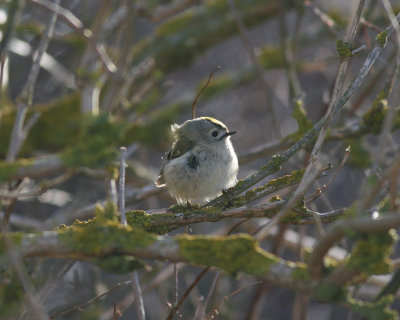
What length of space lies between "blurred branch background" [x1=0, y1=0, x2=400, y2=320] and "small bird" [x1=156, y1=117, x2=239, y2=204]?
324mm

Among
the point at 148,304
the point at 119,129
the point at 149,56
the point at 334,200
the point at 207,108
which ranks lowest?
the point at 148,304

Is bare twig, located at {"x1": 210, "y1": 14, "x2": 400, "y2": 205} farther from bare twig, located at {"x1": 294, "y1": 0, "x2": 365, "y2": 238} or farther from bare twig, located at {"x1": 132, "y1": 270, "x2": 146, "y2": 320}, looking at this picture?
bare twig, located at {"x1": 132, "y1": 270, "x2": 146, "y2": 320}

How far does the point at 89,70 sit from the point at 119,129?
1815mm

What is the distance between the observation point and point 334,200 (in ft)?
22.0

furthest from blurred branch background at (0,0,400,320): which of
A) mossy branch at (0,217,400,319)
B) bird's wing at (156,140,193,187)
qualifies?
bird's wing at (156,140,193,187)

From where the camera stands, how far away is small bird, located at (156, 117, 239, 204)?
381cm

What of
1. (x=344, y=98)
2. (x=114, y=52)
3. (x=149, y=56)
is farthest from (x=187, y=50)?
(x=344, y=98)

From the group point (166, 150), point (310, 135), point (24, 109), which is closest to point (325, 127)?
point (310, 135)

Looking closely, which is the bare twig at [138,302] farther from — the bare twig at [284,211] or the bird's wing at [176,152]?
the bird's wing at [176,152]

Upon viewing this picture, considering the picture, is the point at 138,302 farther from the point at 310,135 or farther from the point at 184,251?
the point at 310,135

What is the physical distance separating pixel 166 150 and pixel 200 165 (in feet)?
7.17

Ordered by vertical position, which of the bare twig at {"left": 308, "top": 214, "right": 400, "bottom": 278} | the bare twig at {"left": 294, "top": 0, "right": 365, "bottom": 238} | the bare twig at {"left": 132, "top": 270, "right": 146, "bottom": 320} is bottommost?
the bare twig at {"left": 132, "top": 270, "right": 146, "bottom": 320}

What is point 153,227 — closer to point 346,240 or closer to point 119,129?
point 119,129

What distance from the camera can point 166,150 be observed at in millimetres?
6070
